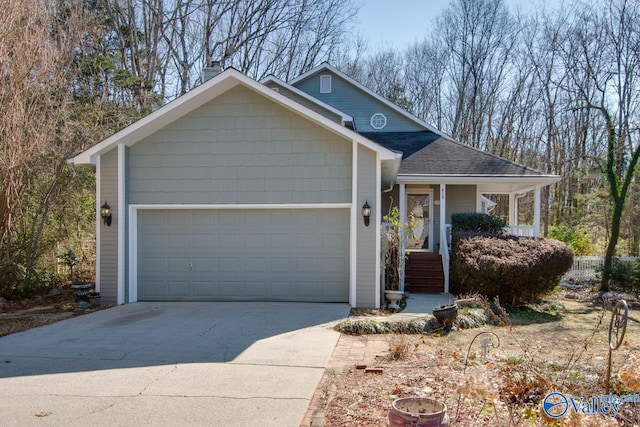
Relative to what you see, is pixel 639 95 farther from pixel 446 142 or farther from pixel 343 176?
pixel 343 176

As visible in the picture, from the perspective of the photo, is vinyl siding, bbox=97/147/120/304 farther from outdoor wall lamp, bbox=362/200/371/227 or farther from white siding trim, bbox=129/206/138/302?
outdoor wall lamp, bbox=362/200/371/227

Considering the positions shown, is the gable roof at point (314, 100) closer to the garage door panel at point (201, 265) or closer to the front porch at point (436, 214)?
the front porch at point (436, 214)

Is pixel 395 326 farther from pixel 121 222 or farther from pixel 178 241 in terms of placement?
pixel 121 222

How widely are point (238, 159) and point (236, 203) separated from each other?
3.03 ft

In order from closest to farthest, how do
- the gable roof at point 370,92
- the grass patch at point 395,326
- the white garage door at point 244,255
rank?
the grass patch at point 395,326 → the white garage door at point 244,255 → the gable roof at point 370,92

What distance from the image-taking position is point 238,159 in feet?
33.2

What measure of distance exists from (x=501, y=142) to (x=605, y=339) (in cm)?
2235

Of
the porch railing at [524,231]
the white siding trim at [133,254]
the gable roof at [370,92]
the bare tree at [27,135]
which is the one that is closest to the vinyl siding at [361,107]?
the gable roof at [370,92]

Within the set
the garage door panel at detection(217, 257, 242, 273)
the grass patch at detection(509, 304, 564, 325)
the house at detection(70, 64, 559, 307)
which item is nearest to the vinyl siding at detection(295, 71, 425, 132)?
the house at detection(70, 64, 559, 307)

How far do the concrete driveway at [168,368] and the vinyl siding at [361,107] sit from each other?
10.2 meters

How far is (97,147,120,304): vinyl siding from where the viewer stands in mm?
9969

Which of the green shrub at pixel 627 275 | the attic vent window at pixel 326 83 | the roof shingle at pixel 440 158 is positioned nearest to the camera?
the green shrub at pixel 627 275

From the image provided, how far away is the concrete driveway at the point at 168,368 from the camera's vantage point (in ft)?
14.3

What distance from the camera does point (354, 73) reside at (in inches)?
1181
